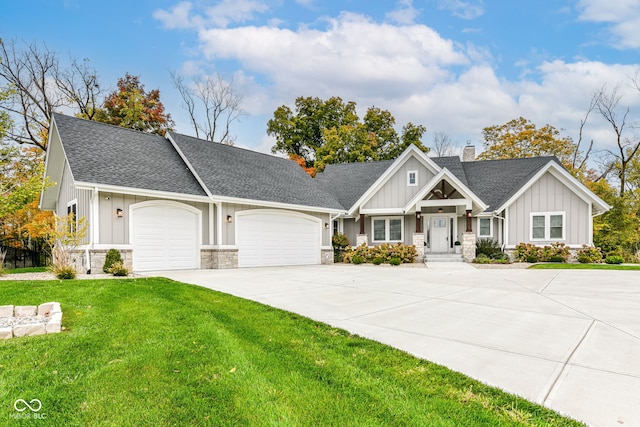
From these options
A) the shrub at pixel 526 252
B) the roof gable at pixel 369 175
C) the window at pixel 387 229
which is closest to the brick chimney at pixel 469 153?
the roof gable at pixel 369 175

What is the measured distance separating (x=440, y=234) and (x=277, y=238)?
8894 mm

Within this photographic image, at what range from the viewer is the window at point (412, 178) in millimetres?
19594

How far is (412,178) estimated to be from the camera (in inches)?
774

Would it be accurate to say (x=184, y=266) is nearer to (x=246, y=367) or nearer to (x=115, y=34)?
(x=246, y=367)

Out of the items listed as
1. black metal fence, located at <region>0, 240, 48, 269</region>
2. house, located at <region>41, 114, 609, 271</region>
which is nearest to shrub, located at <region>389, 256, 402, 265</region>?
house, located at <region>41, 114, 609, 271</region>

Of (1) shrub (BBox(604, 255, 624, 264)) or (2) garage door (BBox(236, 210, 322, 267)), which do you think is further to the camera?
(1) shrub (BBox(604, 255, 624, 264))

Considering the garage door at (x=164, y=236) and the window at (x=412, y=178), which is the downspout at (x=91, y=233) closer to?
the garage door at (x=164, y=236)

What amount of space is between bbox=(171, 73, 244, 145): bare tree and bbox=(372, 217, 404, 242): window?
53.2ft

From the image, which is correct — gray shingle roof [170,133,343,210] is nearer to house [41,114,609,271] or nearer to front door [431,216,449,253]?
house [41,114,609,271]

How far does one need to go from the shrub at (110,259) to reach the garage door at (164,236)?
32.2 inches

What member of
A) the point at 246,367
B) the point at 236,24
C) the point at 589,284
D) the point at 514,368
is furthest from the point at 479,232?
the point at 246,367

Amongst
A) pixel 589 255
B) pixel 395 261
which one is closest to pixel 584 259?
pixel 589 255

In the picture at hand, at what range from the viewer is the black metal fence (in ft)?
64.0

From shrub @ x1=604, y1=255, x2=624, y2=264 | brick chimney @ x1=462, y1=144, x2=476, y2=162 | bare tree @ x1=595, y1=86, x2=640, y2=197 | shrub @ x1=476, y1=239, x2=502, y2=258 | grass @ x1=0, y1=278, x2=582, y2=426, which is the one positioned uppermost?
bare tree @ x1=595, y1=86, x2=640, y2=197
